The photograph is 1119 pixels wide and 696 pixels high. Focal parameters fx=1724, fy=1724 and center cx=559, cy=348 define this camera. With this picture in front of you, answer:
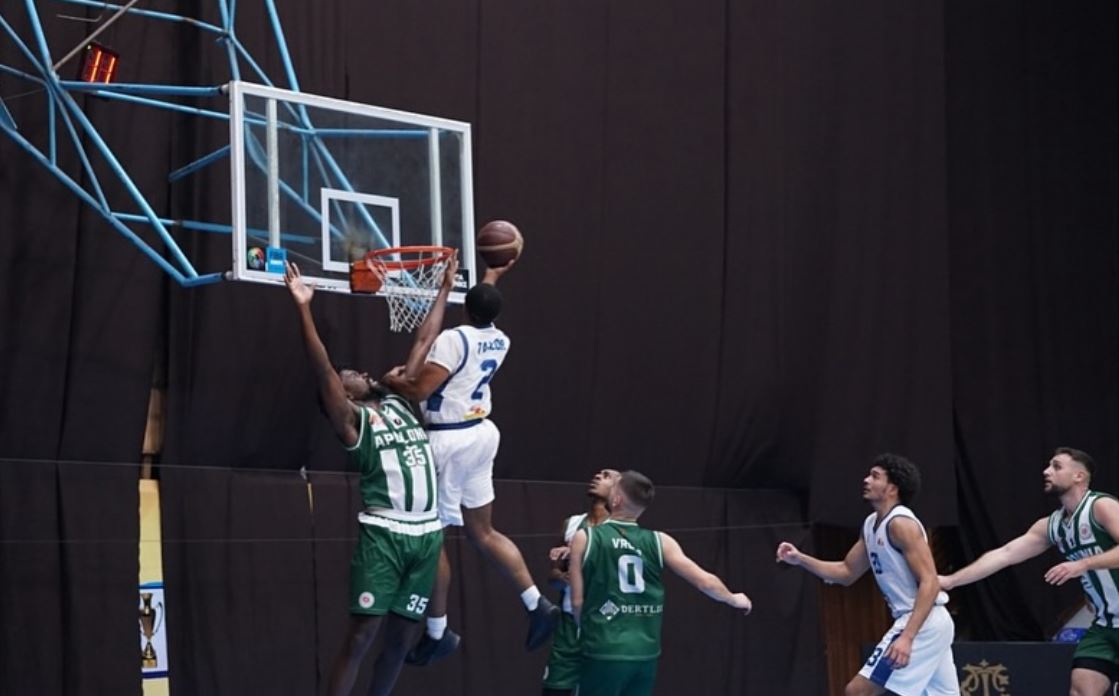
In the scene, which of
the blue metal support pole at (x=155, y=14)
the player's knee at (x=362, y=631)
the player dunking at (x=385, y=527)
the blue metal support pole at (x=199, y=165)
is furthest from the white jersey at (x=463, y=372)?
the blue metal support pole at (x=155, y=14)

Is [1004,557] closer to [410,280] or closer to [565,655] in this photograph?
[565,655]

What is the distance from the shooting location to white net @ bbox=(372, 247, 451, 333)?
28.1ft

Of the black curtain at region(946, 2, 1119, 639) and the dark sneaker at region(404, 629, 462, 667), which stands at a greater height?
the black curtain at region(946, 2, 1119, 639)

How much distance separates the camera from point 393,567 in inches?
317

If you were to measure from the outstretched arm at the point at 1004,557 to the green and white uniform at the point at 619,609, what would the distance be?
6.19 ft

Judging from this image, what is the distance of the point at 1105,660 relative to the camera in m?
9.45

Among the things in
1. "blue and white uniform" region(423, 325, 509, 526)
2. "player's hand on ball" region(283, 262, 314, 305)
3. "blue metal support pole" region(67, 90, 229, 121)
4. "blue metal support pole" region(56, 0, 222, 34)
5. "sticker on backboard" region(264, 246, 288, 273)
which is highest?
"blue metal support pole" region(56, 0, 222, 34)

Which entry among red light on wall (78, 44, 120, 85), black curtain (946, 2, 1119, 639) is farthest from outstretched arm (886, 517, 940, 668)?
black curtain (946, 2, 1119, 639)

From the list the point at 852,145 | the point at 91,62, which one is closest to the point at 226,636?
the point at 91,62

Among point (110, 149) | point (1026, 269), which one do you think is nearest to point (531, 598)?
point (110, 149)

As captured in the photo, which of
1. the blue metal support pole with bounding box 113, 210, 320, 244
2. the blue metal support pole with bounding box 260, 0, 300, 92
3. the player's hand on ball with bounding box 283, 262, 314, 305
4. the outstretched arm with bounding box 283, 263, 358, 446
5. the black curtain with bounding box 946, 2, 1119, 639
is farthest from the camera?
the black curtain with bounding box 946, 2, 1119, 639

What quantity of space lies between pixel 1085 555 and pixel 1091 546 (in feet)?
0.22

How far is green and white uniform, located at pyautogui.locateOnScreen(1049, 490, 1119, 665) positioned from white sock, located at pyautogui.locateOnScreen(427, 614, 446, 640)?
11.7ft

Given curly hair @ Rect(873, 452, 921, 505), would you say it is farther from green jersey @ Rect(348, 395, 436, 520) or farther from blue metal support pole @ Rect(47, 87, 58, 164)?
blue metal support pole @ Rect(47, 87, 58, 164)
